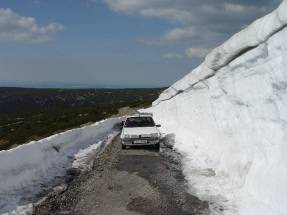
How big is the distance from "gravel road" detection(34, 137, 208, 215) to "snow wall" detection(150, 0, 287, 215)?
57 centimetres

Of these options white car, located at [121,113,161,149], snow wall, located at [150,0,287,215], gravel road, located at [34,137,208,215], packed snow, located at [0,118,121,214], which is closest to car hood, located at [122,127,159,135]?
white car, located at [121,113,161,149]

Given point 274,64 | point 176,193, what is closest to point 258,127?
point 274,64

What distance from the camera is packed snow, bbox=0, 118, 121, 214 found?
1066cm

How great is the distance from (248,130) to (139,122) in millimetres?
10614

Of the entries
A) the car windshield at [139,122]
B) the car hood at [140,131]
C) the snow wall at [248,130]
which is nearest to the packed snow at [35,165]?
the car hood at [140,131]

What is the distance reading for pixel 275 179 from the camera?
936cm


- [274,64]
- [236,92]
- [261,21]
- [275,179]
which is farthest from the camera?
[236,92]

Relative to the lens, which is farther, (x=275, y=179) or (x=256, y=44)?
(x=256, y=44)

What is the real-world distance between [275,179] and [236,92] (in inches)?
216

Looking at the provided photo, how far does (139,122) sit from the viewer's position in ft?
73.3

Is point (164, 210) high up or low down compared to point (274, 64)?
down

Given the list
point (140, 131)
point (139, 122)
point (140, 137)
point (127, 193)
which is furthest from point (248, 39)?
point (139, 122)

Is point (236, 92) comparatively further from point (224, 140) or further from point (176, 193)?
point (176, 193)

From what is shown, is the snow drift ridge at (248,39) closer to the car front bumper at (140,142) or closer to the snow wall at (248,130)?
the snow wall at (248,130)
